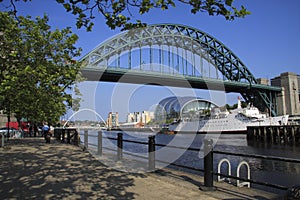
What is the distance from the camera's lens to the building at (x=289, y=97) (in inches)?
2953

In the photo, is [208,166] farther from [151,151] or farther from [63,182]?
[63,182]

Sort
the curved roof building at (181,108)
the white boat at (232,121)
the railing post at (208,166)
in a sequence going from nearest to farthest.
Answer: the railing post at (208,166)
the white boat at (232,121)
the curved roof building at (181,108)

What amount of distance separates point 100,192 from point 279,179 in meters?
8.97

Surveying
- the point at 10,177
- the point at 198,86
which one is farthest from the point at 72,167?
the point at 198,86

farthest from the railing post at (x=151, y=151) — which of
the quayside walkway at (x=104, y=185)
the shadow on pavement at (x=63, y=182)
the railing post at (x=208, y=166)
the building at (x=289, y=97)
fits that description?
the building at (x=289, y=97)

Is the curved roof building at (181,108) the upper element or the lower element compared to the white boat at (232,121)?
upper

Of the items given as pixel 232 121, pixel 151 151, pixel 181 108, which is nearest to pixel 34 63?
pixel 151 151

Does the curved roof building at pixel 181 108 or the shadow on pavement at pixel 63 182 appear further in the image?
the curved roof building at pixel 181 108

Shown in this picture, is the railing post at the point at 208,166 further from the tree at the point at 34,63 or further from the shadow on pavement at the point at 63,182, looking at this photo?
the tree at the point at 34,63

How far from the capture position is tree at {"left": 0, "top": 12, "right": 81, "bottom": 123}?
40.7 ft

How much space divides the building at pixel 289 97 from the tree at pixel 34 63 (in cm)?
7293

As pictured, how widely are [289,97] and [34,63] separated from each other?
76775mm

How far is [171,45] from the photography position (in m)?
75.5

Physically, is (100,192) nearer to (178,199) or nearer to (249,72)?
(178,199)
